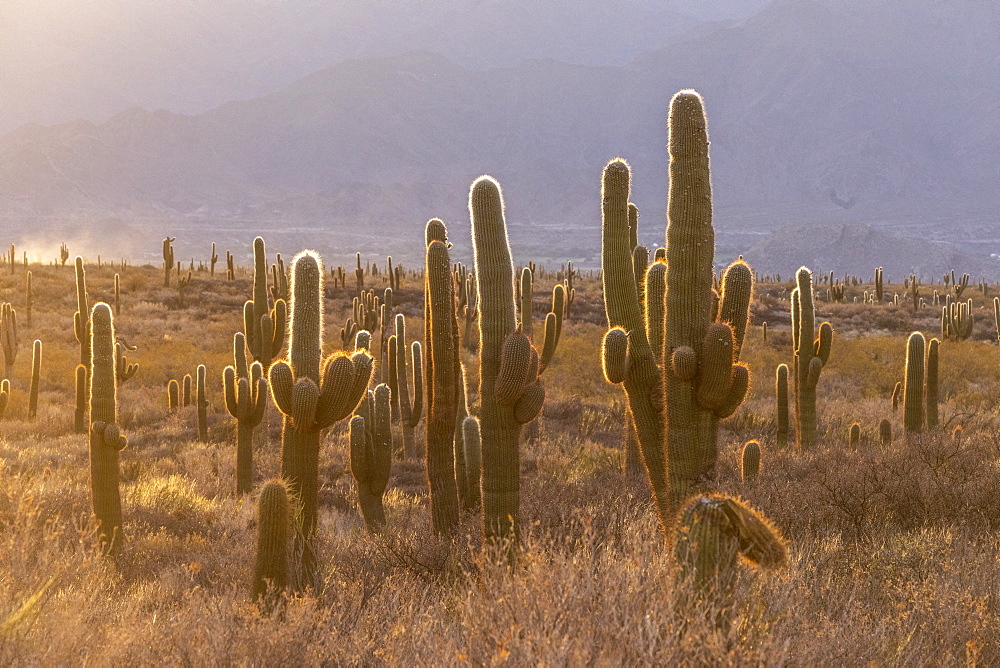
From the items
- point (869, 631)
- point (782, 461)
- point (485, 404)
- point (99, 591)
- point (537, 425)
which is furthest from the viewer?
point (537, 425)

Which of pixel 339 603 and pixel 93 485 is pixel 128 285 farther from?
pixel 339 603

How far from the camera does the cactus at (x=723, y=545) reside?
4.50 metres

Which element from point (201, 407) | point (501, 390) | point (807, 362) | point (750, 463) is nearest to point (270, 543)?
point (501, 390)

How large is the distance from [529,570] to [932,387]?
11.4 m

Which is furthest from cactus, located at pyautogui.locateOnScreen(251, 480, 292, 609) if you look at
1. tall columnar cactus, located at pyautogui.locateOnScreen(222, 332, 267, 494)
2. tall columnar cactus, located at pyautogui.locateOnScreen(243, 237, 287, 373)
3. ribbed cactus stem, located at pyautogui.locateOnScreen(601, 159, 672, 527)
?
tall columnar cactus, located at pyautogui.locateOnScreen(243, 237, 287, 373)

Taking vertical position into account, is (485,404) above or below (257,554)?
above

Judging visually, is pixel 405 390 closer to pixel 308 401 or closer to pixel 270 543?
pixel 308 401

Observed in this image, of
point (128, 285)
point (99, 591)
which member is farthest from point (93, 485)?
point (128, 285)

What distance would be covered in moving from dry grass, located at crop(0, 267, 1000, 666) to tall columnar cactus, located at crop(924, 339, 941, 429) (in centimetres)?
86

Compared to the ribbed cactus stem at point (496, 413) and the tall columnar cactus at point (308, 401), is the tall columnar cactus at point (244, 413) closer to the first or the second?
the tall columnar cactus at point (308, 401)

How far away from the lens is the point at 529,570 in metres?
4.71

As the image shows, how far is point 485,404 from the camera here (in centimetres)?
655

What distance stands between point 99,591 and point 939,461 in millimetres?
8410

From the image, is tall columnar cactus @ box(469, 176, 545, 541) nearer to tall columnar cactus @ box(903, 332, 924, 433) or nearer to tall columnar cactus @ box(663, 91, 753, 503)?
tall columnar cactus @ box(663, 91, 753, 503)
